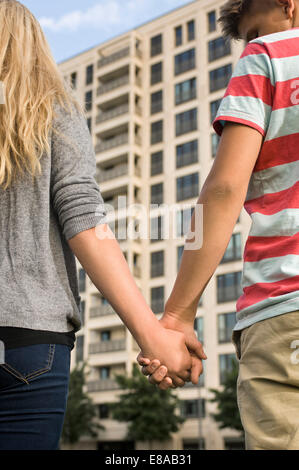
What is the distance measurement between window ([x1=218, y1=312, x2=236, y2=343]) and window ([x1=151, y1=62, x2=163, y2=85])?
20.9 m

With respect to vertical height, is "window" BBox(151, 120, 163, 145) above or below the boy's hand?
above

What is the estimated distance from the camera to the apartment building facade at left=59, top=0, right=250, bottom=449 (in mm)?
38188

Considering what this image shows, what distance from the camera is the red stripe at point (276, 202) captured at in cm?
172

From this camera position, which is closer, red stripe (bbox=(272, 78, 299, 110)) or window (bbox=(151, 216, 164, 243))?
red stripe (bbox=(272, 78, 299, 110))

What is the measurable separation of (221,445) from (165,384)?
119 feet

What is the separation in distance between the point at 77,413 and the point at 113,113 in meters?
24.6

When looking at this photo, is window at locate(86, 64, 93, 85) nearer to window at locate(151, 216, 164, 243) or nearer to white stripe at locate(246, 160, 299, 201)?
window at locate(151, 216, 164, 243)

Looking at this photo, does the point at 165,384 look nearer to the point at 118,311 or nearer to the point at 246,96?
the point at 118,311

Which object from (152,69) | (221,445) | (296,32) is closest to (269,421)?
(296,32)

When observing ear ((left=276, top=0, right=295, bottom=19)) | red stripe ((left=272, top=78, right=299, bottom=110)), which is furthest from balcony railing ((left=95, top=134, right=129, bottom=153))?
red stripe ((left=272, top=78, right=299, bottom=110))

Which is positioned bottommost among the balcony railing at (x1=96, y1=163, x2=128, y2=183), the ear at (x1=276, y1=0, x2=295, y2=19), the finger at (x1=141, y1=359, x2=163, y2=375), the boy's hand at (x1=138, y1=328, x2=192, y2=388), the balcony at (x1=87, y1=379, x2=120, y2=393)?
the finger at (x1=141, y1=359, x2=163, y2=375)

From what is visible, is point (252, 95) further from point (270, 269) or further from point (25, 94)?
point (25, 94)

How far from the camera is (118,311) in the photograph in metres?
2.06

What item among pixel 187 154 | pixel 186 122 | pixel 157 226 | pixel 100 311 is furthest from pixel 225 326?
pixel 186 122
